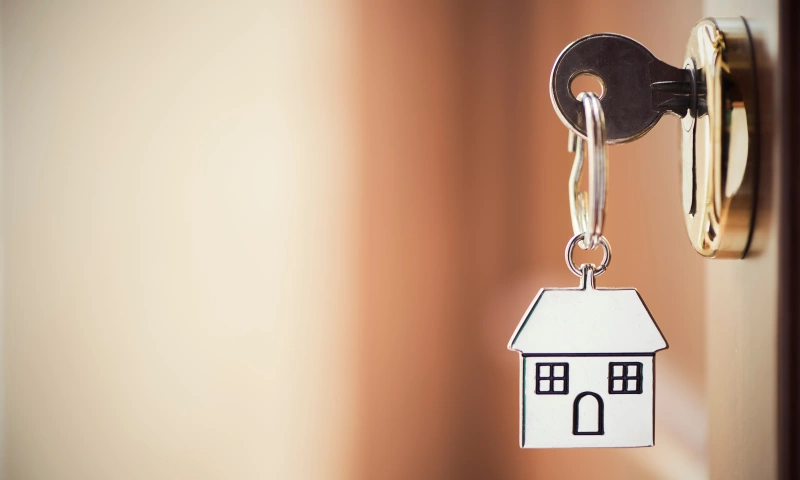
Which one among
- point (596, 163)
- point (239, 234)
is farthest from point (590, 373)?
point (239, 234)

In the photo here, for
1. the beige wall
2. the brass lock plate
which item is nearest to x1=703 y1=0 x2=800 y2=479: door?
the brass lock plate

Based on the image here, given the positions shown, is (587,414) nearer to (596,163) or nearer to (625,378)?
(625,378)

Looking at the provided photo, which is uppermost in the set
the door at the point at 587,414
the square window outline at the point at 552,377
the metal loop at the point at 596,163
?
the metal loop at the point at 596,163

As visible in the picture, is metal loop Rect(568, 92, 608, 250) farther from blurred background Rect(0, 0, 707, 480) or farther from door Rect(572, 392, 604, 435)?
blurred background Rect(0, 0, 707, 480)

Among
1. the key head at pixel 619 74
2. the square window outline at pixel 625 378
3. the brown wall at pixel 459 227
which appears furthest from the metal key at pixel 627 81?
the brown wall at pixel 459 227

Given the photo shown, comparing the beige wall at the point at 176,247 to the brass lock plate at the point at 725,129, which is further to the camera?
the beige wall at the point at 176,247

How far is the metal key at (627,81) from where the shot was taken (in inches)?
11.0

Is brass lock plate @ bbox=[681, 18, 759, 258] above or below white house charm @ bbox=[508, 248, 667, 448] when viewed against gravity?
above

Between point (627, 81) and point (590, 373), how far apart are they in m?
0.15

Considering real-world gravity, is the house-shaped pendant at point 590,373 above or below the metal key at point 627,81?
below

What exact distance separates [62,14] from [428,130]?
467 millimetres

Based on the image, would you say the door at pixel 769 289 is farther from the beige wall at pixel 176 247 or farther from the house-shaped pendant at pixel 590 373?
the beige wall at pixel 176 247

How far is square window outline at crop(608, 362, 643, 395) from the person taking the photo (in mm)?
281

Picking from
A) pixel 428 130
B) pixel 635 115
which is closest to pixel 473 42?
pixel 428 130
